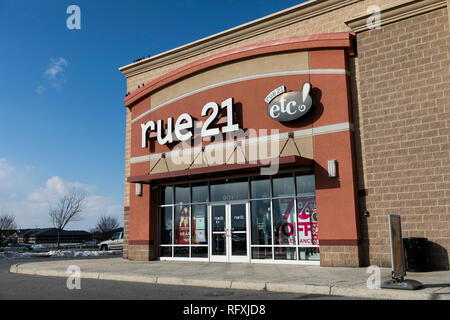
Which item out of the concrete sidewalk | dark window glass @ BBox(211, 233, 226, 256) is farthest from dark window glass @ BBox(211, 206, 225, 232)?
the concrete sidewalk

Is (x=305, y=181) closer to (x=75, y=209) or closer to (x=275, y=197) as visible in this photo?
(x=275, y=197)

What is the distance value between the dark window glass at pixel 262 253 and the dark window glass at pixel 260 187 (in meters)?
1.97

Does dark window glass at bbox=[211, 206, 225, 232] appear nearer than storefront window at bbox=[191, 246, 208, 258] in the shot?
Yes

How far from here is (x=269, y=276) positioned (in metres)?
11.2

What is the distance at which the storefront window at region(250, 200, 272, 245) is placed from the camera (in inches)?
607

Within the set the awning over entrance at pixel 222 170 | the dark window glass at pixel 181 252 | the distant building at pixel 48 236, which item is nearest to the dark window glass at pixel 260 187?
the awning over entrance at pixel 222 170

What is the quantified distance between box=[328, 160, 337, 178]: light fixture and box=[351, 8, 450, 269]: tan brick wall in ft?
2.84

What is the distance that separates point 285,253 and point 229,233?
2.49 m

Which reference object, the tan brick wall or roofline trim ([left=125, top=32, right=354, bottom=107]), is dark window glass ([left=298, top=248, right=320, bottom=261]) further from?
roofline trim ([left=125, top=32, right=354, bottom=107])

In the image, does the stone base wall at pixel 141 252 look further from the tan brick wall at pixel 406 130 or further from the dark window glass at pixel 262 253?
the tan brick wall at pixel 406 130

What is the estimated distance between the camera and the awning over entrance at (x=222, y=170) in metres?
13.6

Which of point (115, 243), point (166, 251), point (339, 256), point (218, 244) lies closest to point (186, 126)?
point (218, 244)

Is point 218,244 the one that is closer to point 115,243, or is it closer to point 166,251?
point 166,251
